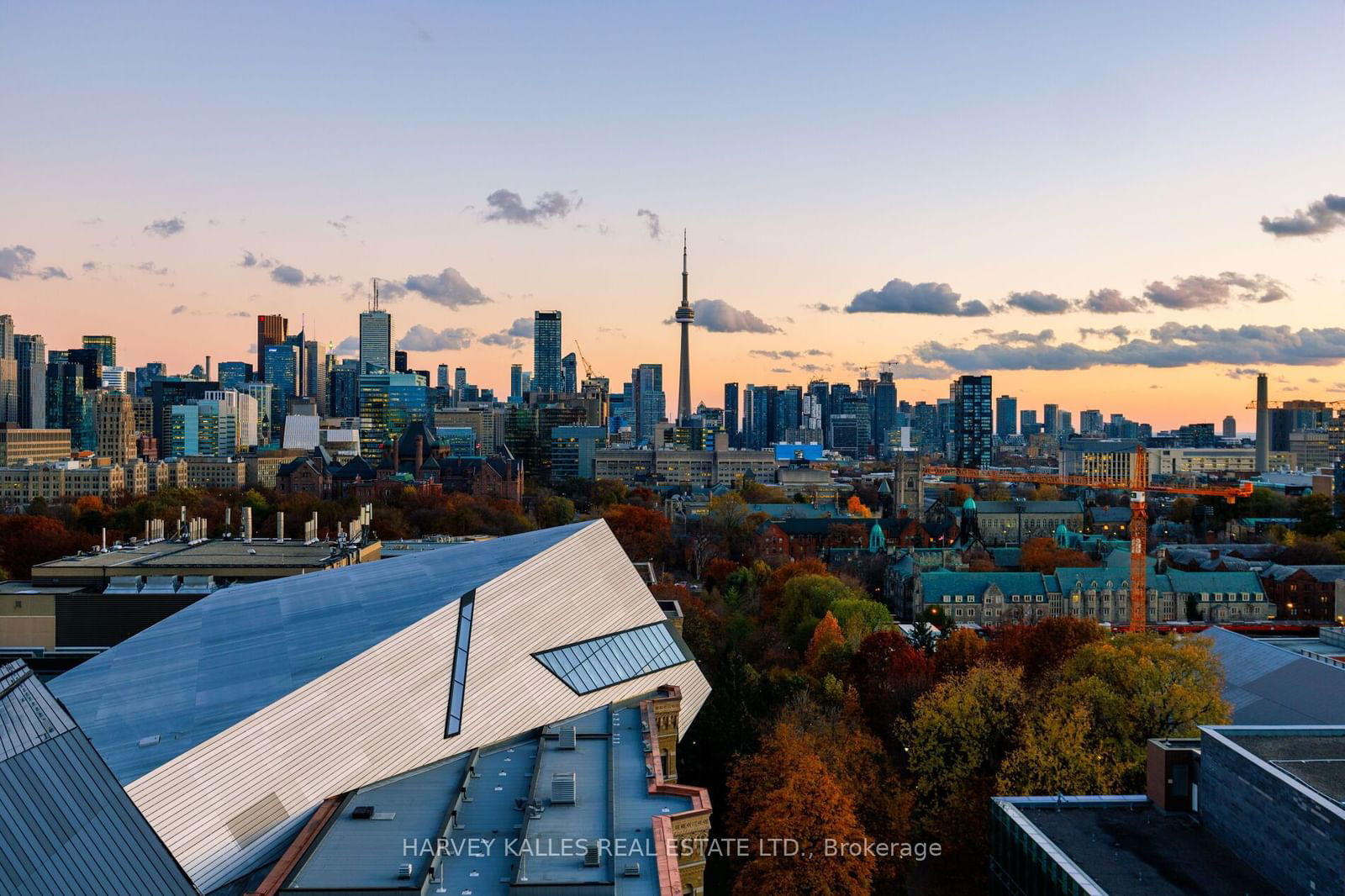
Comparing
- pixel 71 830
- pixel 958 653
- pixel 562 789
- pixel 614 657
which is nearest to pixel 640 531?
pixel 958 653

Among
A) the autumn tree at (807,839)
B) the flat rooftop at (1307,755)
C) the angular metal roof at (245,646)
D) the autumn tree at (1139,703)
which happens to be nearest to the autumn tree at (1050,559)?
the autumn tree at (1139,703)

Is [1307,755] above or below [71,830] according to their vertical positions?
below

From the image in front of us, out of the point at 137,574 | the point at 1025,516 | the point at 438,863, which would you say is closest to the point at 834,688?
the point at 438,863

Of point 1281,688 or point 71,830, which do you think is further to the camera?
point 1281,688

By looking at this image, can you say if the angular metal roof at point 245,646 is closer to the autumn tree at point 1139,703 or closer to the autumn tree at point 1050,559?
the autumn tree at point 1139,703

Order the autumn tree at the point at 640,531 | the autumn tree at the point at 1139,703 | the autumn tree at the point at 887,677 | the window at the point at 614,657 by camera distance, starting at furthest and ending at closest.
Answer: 1. the autumn tree at the point at 640,531
2. the autumn tree at the point at 887,677
3. the autumn tree at the point at 1139,703
4. the window at the point at 614,657

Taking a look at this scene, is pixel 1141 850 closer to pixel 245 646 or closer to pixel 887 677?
pixel 887 677
